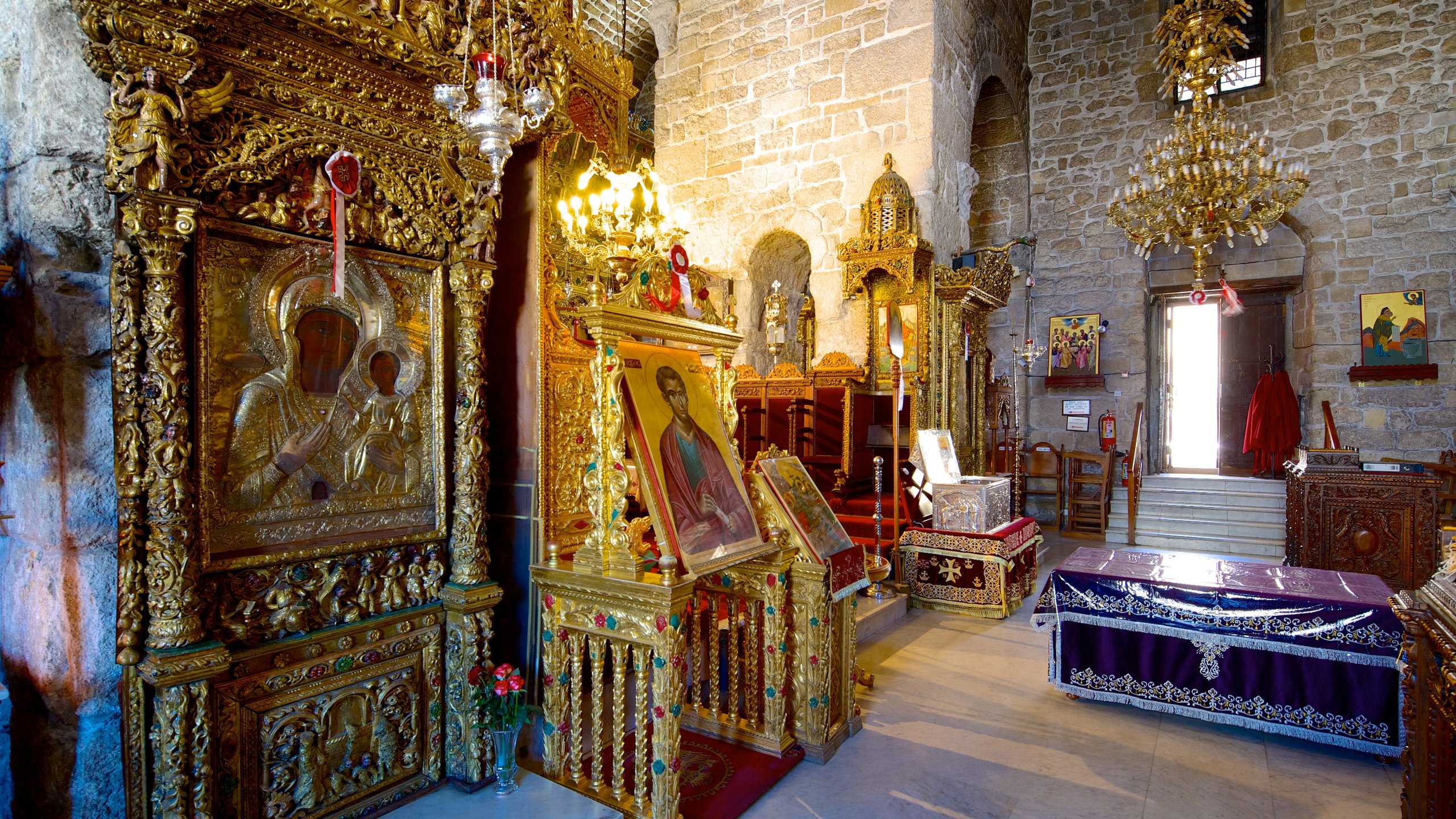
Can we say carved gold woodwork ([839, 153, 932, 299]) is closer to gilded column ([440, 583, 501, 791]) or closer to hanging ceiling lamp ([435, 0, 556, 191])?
hanging ceiling lamp ([435, 0, 556, 191])

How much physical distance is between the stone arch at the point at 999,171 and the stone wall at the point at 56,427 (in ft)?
35.8

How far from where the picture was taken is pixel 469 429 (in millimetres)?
2924

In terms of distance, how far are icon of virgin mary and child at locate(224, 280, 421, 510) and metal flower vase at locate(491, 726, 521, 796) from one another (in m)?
1.03

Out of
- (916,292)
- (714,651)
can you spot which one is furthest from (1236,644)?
(916,292)

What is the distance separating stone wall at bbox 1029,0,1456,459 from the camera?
8.88 m

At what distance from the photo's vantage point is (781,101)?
8227mm

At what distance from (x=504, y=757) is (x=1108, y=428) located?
10.1 m

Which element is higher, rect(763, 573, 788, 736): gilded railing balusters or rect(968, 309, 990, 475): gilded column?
rect(968, 309, 990, 475): gilded column

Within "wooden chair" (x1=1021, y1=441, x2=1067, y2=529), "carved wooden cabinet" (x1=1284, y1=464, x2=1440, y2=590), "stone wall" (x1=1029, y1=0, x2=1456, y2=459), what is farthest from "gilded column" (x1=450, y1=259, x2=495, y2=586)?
"stone wall" (x1=1029, y1=0, x2=1456, y2=459)

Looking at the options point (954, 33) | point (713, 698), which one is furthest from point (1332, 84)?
point (713, 698)

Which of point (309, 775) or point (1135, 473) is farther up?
point (1135, 473)

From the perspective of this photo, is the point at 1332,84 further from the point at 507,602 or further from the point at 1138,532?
the point at 507,602

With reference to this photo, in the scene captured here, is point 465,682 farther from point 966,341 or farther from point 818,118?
point 818,118

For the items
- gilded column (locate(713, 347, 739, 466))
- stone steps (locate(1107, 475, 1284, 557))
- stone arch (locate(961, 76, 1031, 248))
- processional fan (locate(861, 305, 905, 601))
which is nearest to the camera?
gilded column (locate(713, 347, 739, 466))
